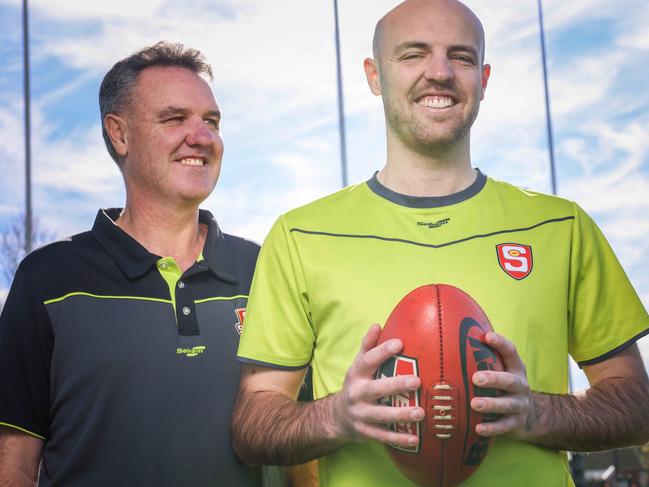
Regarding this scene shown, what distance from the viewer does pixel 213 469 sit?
2.70m

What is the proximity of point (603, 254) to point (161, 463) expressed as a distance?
146 centimetres

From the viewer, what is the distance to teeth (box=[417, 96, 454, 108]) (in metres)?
2.35

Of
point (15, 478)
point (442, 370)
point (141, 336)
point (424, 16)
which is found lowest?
point (15, 478)

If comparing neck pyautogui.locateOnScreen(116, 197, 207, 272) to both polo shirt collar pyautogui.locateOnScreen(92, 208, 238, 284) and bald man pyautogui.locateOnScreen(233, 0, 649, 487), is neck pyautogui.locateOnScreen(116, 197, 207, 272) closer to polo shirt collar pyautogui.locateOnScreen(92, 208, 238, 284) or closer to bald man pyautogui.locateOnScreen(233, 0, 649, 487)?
polo shirt collar pyautogui.locateOnScreen(92, 208, 238, 284)

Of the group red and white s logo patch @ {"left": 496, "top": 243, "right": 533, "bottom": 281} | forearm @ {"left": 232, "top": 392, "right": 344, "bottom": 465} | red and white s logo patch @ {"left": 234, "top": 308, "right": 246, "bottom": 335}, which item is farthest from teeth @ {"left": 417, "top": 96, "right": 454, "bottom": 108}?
red and white s logo patch @ {"left": 234, "top": 308, "right": 246, "bottom": 335}

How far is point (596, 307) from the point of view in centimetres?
236

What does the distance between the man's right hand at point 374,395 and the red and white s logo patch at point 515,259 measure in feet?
1.62

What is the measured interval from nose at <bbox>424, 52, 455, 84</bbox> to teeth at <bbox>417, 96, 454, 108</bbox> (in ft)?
0.14

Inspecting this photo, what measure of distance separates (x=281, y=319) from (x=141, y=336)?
0.65 meters

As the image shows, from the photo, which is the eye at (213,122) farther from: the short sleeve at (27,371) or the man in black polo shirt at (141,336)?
the short sleeve at (27,371)

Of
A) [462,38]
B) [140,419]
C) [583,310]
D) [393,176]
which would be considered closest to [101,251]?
[140,419]

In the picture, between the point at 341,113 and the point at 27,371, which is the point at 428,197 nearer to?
the point at 27,371

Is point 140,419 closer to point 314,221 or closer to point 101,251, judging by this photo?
point 101,251

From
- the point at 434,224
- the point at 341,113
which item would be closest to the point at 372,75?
the point at 434,224
